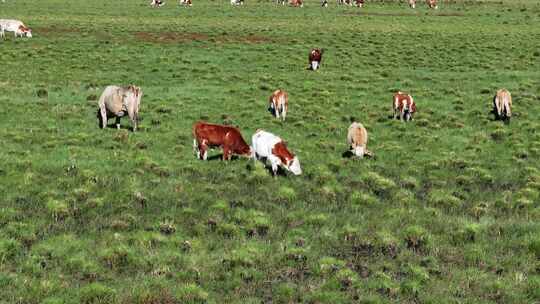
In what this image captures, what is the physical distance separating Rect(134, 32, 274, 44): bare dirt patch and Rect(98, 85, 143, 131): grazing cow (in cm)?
2732

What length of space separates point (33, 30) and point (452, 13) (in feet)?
165

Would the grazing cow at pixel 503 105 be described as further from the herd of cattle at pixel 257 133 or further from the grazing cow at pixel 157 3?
the grazing cow at pixel 157 3

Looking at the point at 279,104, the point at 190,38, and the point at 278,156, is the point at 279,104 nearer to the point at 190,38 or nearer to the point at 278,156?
the point at 278,156

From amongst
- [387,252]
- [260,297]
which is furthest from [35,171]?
[387,252]

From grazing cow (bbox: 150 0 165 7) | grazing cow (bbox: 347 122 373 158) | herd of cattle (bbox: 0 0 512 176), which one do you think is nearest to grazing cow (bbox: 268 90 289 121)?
herd of cattle (bbox: 0 0 512 176)

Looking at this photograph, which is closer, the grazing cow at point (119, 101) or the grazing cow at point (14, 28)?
the grazing cow at point (119, 101)

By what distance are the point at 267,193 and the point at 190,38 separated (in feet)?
119

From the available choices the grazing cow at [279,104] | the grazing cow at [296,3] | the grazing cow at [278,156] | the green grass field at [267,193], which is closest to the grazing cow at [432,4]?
the grazing cow at [296,3]

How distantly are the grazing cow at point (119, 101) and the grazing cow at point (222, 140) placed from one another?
430cm

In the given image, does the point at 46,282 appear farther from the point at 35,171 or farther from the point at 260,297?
the point at 35,171

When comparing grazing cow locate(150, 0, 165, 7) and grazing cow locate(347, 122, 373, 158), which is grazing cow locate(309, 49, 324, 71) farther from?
grazing cow locate(150, 0, 165, 7)

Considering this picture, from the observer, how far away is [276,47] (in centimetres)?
4544

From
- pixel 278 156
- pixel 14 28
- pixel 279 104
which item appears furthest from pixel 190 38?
pixel 278 156

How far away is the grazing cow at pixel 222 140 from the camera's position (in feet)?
58.4
